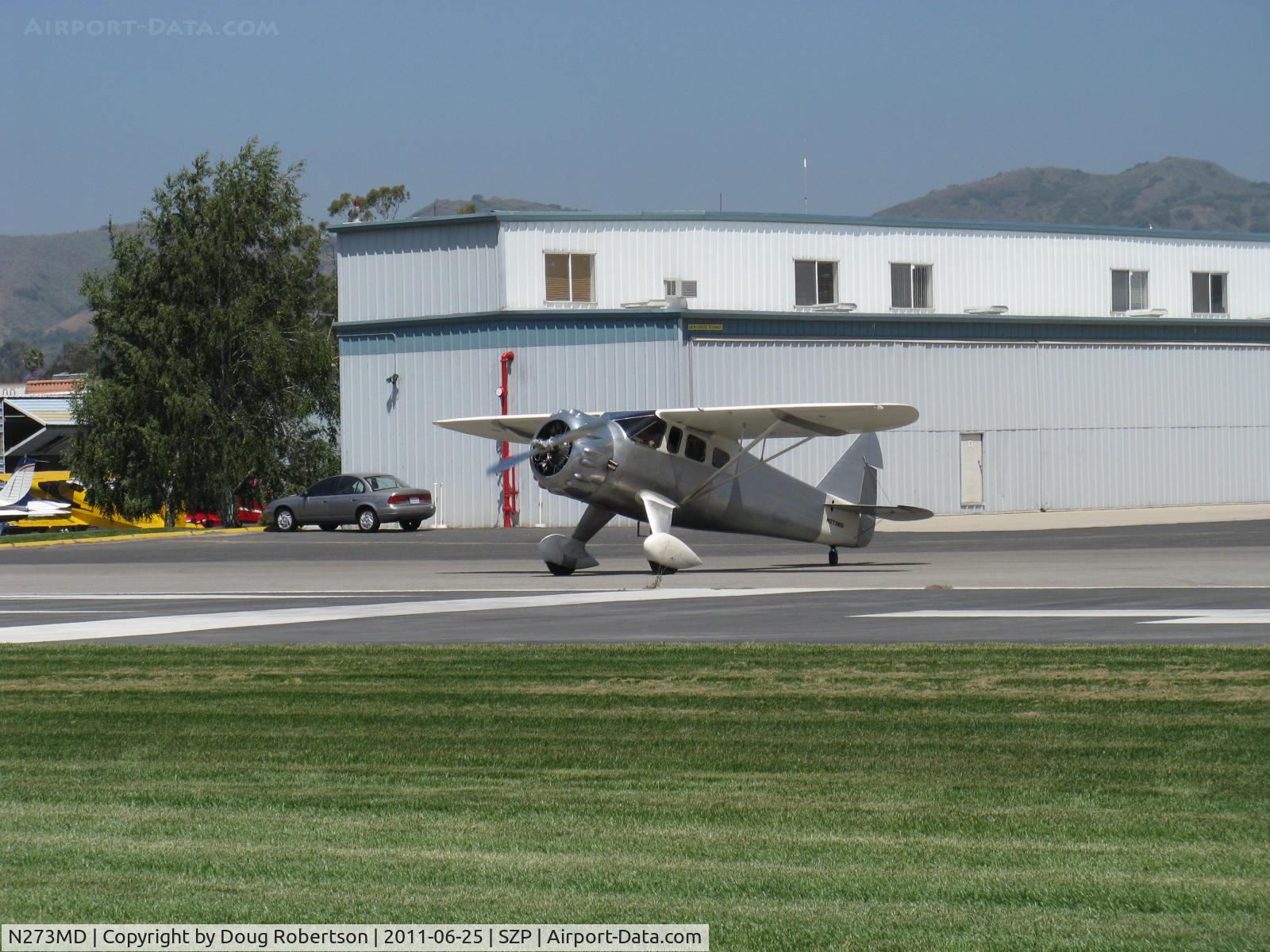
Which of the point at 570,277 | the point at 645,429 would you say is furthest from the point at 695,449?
the point at 570,277

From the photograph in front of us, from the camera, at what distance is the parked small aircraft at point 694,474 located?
2700cm

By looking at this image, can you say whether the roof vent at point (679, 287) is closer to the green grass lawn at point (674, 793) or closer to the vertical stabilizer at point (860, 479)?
the vertical stabilizer at point (860, 479)

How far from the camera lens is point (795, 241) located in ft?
167

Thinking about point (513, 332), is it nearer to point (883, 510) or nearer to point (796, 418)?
point (883, 510)

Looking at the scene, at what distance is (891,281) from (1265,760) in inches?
1724

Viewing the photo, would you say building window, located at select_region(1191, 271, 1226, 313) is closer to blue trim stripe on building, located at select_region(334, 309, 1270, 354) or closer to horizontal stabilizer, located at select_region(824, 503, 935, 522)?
blue trim stripe on building, located at select_region(334, 309, 1270, 354)

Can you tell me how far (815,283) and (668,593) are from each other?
29.5m

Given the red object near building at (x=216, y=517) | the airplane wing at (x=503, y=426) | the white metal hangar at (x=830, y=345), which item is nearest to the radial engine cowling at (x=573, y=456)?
the airplane wing at (x=503, y=426)

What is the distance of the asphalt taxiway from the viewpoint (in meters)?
17.5

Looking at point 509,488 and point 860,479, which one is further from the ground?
point 860,479

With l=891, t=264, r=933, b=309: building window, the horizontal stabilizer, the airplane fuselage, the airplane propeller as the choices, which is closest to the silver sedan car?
l=891, t=264, r=933, b=309: building window

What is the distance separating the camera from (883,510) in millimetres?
Answer: 30812

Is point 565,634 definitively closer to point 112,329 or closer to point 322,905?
point 322,905

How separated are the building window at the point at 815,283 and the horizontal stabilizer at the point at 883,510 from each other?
20434 millimetres
